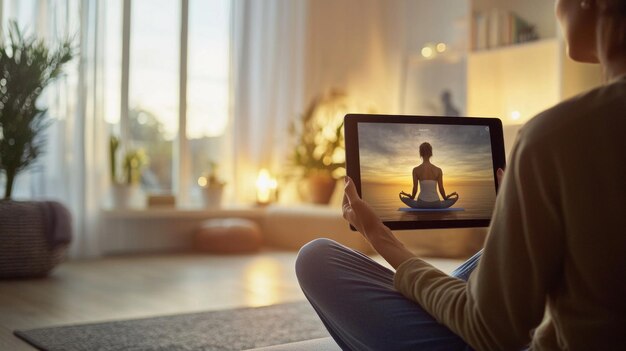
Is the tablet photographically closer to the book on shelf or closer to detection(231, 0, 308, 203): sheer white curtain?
the book on shelf

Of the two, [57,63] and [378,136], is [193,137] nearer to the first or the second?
[57,63]

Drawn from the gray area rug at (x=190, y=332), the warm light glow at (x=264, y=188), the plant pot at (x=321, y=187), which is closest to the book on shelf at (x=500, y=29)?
the plant pot at (x=321, y=187)

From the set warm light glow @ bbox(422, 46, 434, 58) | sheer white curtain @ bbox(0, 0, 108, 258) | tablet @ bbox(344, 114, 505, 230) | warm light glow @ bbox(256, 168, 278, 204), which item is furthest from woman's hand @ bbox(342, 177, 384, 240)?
warm light glow @ bbox(422, 46, 434, 58)

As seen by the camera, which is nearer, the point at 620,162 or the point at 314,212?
the point at 620,162

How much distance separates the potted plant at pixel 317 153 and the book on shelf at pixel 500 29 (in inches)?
41.6

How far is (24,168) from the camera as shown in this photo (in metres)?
3.73

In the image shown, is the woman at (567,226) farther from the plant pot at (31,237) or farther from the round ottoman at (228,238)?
the round ottoman at (228,238)

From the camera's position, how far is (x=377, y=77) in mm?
5930

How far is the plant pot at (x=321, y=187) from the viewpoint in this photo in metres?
5.25

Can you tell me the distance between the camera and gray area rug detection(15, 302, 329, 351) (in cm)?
215

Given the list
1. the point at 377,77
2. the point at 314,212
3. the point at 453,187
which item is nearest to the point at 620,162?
the point at 453,187

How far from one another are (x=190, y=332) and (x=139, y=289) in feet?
3.34

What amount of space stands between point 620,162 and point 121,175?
4122mm

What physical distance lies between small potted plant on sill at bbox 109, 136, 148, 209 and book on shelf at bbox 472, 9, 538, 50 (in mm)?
2356
